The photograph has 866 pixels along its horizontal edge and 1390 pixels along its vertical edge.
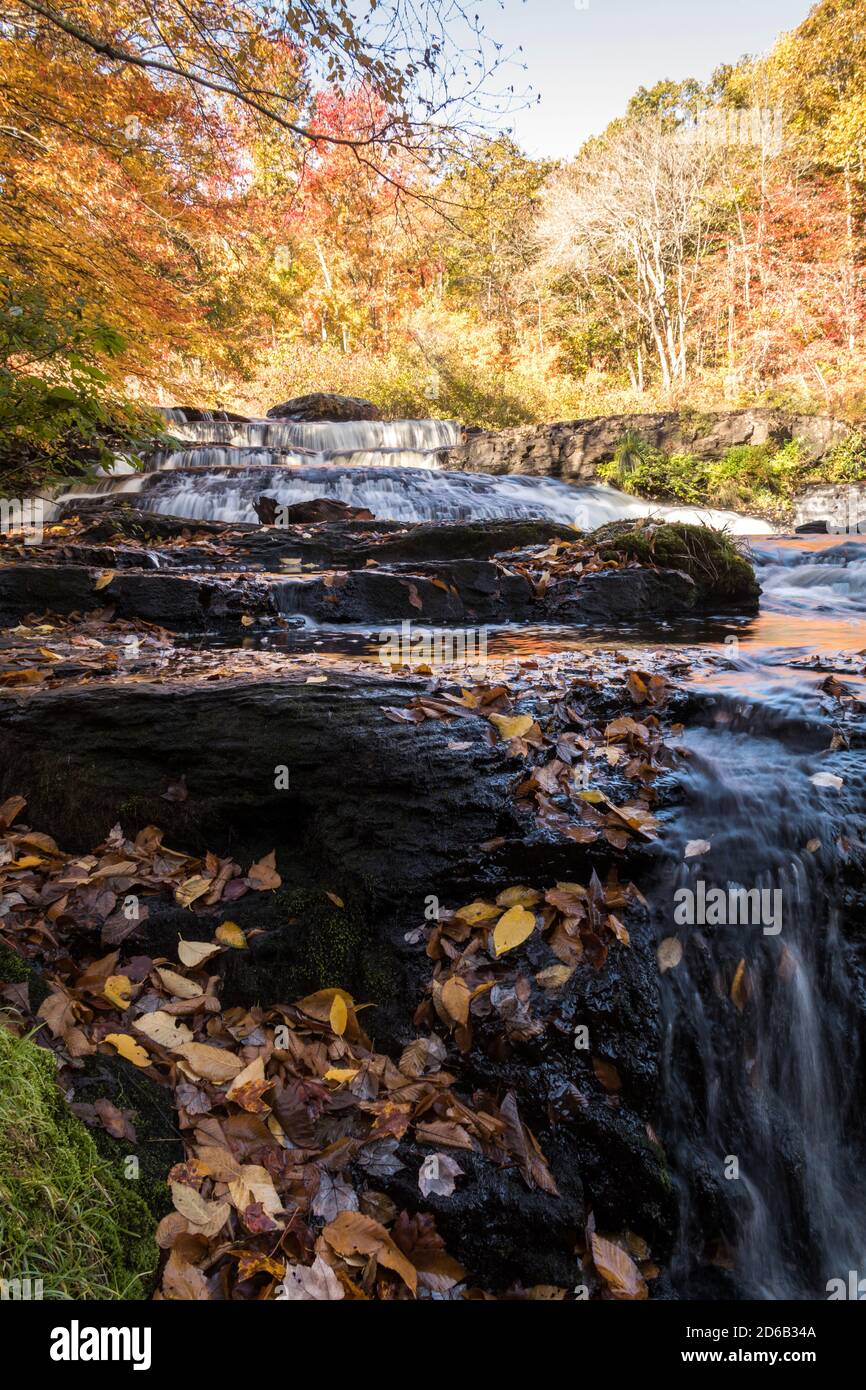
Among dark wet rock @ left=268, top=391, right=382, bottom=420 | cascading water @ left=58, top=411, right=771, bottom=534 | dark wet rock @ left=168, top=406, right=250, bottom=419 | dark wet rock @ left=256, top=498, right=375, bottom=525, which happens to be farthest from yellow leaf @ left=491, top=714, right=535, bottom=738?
dark wet rock @ left=268, top=391, right=382, bottom=420

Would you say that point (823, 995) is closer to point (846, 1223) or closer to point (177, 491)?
point (846, 1223)

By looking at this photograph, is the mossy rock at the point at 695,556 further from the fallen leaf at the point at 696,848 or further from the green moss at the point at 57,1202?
the green moss at the point at 57,1202

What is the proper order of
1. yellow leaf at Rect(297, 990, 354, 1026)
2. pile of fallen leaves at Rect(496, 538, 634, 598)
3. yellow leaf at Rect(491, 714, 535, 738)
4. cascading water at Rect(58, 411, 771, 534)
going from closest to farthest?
yellow leaf at Rect(297, 990, 354, 1026) → yellow leaf at Rect(491, 714, 535, 738) → pile of fallen leaves at Rect(496, 538, 634, 598) → cascading water at Rect(58, 411, 771, 534)

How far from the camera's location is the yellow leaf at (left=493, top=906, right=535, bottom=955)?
2.26 m

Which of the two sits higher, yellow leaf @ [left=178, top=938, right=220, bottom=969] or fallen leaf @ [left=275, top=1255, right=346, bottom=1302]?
yellow leaf @ [left=178, top=938, right=220, bottom=969]

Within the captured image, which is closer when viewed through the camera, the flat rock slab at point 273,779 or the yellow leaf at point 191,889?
the yellow leaf at point 191,889

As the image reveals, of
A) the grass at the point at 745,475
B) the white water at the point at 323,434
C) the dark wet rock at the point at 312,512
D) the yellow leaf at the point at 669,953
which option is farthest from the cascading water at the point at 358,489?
the yellow leaf at the point at 669,953

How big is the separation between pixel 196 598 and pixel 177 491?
5.68m

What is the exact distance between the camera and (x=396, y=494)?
11.1m

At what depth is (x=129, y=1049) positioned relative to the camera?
6.48 ft

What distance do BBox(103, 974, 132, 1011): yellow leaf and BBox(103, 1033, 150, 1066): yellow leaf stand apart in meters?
0.13
